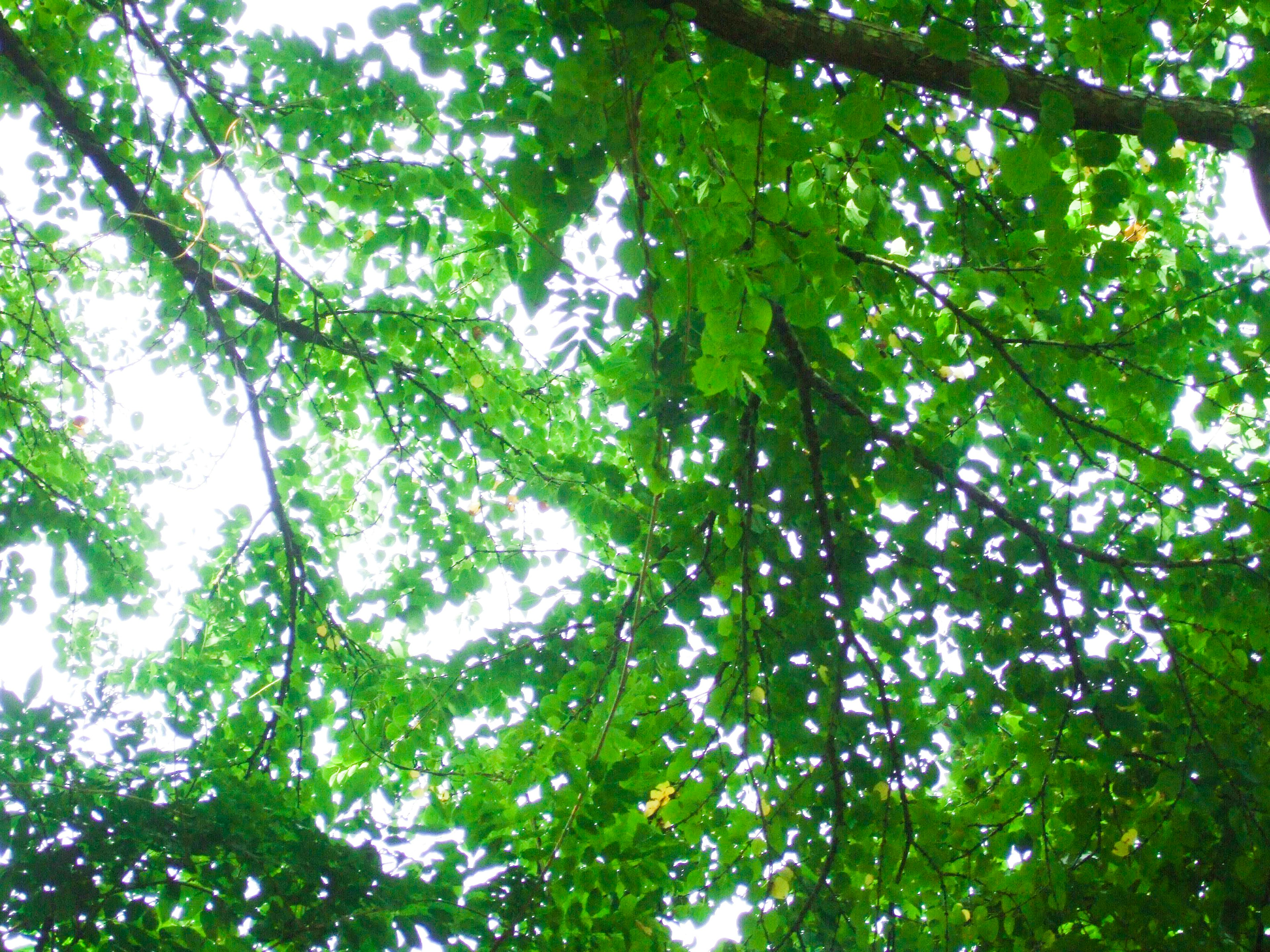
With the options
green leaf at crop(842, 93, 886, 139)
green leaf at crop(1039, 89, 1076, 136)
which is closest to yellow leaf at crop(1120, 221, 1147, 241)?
green leaf at crop(1039, 89, 1076, 136)

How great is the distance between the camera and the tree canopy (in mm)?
1470

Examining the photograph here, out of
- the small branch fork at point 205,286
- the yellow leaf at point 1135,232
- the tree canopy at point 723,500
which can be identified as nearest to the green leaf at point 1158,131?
the tree canopy at point 723,500

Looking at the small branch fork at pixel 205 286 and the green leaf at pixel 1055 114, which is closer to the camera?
the green leaf at pixel 1055 114

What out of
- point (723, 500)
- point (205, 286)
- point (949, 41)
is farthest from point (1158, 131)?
point (205, 286)

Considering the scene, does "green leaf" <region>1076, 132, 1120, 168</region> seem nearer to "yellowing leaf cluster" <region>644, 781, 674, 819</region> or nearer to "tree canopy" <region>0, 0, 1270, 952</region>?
"tree canopy" <region>0, 0, 1270, 952</region>

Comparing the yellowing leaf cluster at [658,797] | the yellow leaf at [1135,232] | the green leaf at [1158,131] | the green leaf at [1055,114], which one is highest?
the yellow leaf at [1135,232]

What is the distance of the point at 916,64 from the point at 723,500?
90 cm

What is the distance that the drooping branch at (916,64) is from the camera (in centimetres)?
140

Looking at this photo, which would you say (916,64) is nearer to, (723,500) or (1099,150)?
(1099,150)

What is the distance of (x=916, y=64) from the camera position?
1.47 metres

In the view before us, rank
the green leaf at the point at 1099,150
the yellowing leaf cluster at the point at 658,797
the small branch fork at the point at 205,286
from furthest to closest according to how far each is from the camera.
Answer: the small branch fork at the point at 205,286
the yellowing leaf cluster at the point at 658,797
the green leaf at the point at 1099,150

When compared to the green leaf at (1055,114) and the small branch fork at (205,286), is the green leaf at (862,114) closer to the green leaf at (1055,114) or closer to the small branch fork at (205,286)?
the green leaf at (1055,114)

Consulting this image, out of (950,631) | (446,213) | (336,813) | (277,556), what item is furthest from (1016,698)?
(277,556)

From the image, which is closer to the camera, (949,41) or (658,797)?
(949,41)
